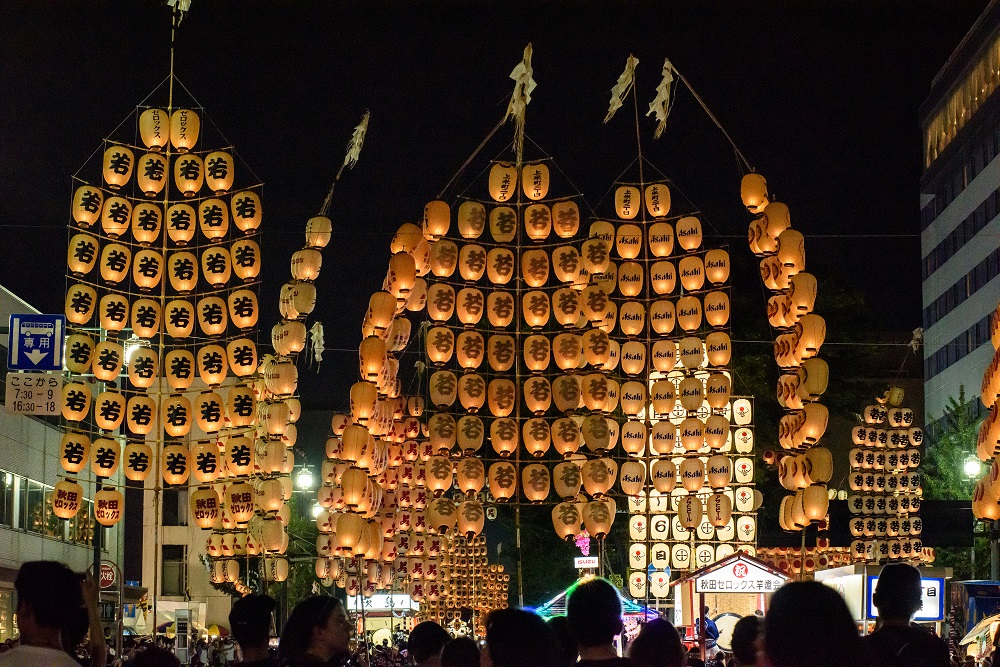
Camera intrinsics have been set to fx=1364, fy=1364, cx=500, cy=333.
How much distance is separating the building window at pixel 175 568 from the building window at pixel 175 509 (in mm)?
1063

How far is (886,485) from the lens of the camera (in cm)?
3756

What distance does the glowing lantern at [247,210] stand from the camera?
2733 cm

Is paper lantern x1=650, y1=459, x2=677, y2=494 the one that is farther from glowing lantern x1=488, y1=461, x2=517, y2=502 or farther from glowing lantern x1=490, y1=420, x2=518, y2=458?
glowing lantern x1=490, y1=420, x2=518, y2=458

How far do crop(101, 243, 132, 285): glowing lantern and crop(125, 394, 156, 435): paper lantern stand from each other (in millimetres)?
2426

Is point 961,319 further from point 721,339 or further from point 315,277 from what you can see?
point 315,277

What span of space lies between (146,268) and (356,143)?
605 centimetres

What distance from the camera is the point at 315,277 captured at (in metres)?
29.4

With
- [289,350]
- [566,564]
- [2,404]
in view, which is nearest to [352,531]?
[289,350]

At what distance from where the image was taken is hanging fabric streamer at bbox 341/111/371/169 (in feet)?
100

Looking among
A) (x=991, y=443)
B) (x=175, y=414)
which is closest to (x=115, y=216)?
(x=175, y=414)

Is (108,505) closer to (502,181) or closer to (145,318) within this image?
(145,318)

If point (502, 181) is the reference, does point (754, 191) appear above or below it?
below

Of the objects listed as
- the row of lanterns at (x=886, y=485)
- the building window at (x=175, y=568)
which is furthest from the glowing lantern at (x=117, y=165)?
the building window at (x=175, y=568)

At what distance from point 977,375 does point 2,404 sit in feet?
125
